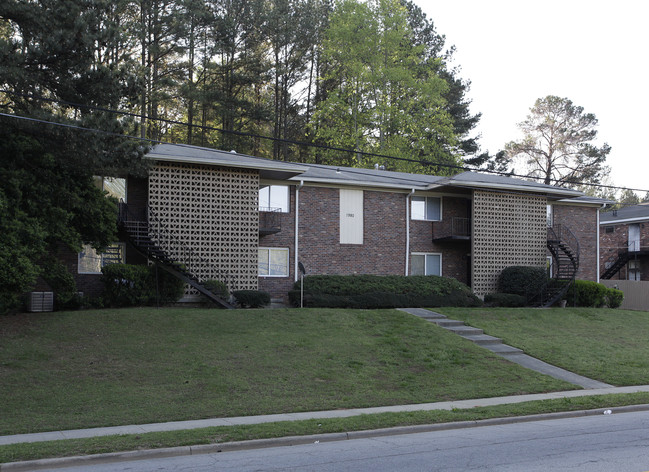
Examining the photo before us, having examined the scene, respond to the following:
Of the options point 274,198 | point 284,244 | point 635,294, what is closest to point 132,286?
point 284,244

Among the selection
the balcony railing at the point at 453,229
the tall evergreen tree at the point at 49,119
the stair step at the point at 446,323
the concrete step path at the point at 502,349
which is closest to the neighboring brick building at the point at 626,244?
the balcony railing at the point at 453,229

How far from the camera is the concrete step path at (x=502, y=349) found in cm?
1438

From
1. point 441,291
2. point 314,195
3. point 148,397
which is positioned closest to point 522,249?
point 441,291

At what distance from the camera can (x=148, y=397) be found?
36.9 feet

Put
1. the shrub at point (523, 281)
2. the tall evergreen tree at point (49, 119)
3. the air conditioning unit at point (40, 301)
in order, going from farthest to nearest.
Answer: the shrub at point (523, 281) < the air conditioning unit at point (40, 301) < the tall evergreen tree at point (49, 119)

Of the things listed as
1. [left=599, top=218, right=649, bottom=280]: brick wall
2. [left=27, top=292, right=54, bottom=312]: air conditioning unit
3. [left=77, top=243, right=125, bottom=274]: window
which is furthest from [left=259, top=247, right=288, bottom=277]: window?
[left=599, top=218, right=649, bottom=280]: brick wall

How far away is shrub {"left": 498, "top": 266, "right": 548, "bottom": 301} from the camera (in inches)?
1006

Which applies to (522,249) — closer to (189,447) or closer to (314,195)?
(314,195)

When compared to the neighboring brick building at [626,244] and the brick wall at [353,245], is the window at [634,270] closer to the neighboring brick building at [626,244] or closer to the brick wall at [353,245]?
the neighboring brick building at [626,244]

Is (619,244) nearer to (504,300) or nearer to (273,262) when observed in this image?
(504,300)

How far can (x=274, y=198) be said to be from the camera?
78.4 ft

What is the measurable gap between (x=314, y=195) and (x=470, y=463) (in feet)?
58.4

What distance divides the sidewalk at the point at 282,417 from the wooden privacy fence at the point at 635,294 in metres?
20.2

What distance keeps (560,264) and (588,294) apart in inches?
73.4
